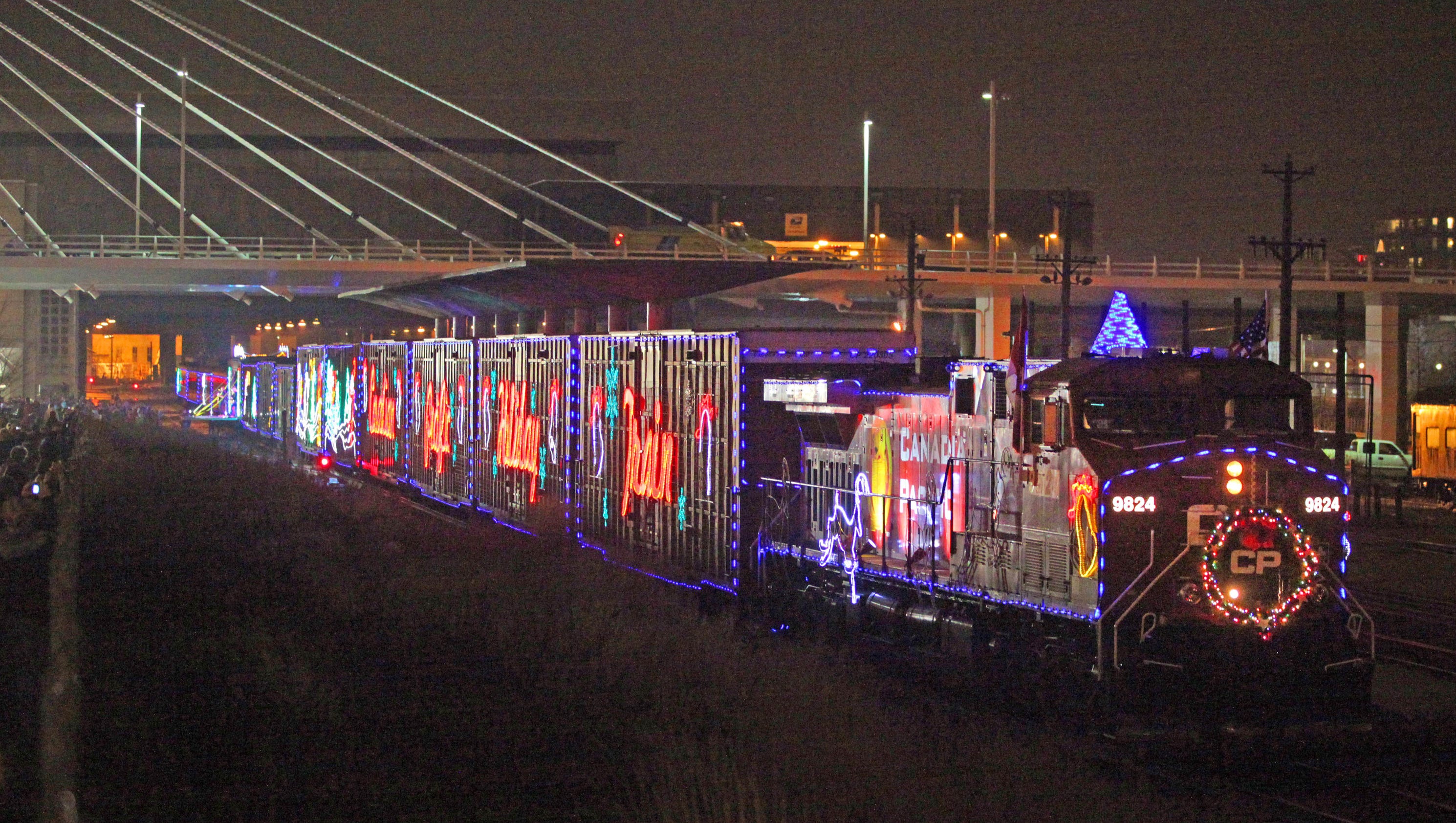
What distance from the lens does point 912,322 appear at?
3881 cm

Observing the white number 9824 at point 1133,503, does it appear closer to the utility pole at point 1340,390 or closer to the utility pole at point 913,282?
the utility pole at point 913,282

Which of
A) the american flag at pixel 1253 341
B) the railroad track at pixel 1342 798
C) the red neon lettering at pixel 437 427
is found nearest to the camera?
the railroad track at pixel 1342 798

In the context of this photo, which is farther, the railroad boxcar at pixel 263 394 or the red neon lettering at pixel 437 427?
the railroad boxcar at pixel 263 394

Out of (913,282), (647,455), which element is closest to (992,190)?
(913,282)

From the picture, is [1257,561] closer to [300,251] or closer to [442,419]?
[442,419]

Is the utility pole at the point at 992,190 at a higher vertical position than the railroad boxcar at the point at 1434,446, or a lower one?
higher

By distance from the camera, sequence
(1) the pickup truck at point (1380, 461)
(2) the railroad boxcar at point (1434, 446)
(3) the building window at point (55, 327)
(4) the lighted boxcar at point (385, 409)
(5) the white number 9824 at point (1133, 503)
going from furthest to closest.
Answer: (3) the building window at point (55, 327) < (1) the pickup truck at point (1380, 461) < (2) the railroad boxcar at point (1434, 446) < (4) the lighted boxcar at point (385, 409) < (5) the white number 9824 at point (1133, 503)

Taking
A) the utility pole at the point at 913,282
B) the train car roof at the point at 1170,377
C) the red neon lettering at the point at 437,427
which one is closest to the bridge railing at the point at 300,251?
the utility pole at the point at 913,282

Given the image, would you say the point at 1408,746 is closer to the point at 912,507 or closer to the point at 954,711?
the point at 954,711

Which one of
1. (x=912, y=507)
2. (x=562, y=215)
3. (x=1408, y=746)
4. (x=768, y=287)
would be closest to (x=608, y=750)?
(x=912, y=507)

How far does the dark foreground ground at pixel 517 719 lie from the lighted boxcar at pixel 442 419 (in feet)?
24.7

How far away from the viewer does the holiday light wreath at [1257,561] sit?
394 inches

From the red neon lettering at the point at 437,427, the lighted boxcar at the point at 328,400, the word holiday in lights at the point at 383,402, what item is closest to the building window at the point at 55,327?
the lighted boxcar at the point at 328,400

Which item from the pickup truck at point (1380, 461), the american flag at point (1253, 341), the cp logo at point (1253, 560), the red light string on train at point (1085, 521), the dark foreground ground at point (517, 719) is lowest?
the dark foreground ground at point (517, 719)
